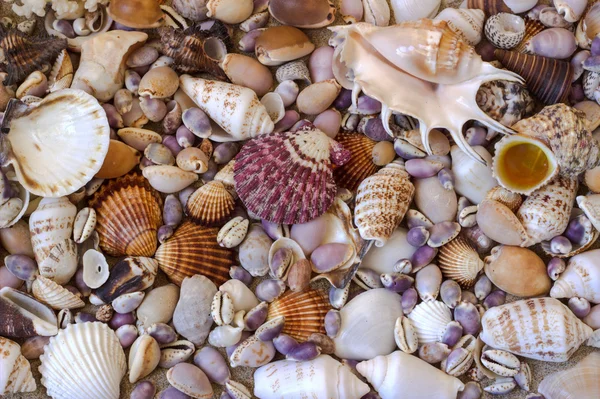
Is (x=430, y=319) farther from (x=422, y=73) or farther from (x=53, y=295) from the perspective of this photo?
(x=53, y=295)

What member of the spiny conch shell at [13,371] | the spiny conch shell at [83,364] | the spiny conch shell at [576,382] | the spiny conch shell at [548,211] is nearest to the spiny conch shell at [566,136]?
the spiny conch shell at [548,211]

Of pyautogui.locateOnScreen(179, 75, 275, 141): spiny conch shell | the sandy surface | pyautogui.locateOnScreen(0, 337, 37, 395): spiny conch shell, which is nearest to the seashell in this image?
the sandy surface

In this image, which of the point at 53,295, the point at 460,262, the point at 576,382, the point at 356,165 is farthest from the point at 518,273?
the point at 53,295

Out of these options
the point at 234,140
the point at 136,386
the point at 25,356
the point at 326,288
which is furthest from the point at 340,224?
the point at 25,356

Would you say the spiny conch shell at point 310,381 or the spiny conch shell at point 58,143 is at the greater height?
the spiny conch shell at point 58,143

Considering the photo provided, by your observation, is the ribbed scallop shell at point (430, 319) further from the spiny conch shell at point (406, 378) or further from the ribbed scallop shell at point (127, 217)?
the ribbed scallop shell at point (127, 217)
